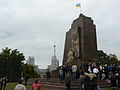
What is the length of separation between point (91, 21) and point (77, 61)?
5730 millimetres

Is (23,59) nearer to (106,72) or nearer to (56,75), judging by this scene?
(56,75)

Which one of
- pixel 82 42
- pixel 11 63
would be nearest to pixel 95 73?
pixel 82 42

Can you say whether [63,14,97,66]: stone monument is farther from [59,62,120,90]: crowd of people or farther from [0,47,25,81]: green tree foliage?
[0,47,25,81]: green tree foliage

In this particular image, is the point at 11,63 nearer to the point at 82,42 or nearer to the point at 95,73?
the point at 82,42

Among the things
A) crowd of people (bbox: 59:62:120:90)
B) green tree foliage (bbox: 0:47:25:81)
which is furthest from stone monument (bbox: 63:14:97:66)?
green tree foliage (bbox: 0:47:25:81)

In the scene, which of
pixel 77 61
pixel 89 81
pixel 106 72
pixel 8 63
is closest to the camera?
pixel 89 81

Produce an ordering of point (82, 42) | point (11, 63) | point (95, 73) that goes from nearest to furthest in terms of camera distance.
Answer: point (95, 73), point (82, 42), point (11, 63)

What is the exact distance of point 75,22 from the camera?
25.1 meters

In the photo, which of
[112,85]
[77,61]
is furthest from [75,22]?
[112,85]

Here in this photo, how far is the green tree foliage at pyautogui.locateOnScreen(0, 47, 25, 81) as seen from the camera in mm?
43938

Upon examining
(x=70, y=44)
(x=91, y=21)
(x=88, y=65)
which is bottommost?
(x=88, y=65)

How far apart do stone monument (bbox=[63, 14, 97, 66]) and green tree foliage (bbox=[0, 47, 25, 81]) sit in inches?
914

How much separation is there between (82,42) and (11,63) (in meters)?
26.8

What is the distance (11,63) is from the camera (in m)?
44.8
